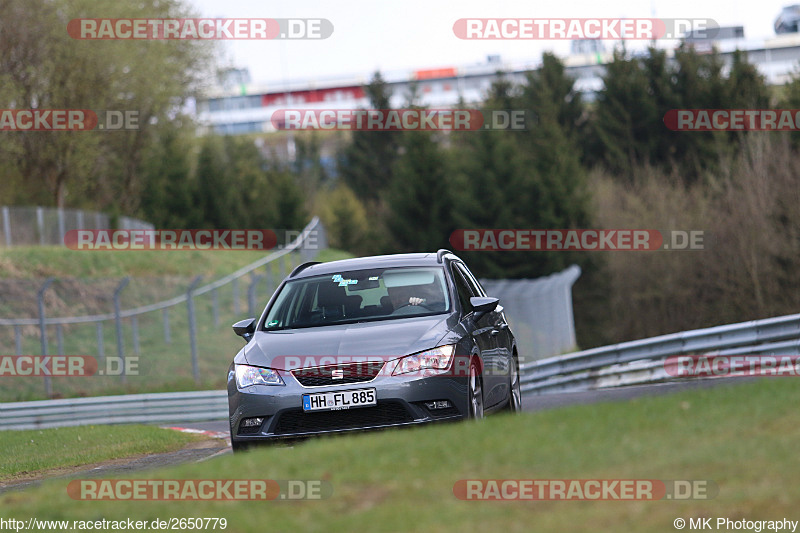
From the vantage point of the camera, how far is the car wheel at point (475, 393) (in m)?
8.88

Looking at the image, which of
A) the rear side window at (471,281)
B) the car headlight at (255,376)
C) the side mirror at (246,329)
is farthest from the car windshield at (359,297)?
the rear side window at (471,281)

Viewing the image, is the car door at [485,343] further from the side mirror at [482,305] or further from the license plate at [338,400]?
the license plate at [338,400]

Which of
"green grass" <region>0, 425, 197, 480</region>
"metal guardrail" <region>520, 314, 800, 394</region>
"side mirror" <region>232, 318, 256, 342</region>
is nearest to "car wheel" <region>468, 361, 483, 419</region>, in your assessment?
"side mirror" <region>232, 318, 256, 342</region>

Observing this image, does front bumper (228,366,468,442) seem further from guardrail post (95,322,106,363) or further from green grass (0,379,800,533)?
guardrail post (95,322,106,363)

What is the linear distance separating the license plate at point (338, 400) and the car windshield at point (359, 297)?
3.78 ft

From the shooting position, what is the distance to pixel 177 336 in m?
24.9

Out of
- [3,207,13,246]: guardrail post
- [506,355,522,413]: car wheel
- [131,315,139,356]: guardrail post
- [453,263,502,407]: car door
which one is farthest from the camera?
[3,207,13,246]: guardrail post

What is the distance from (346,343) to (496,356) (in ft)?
6.10

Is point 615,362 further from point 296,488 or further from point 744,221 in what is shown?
point 744,221

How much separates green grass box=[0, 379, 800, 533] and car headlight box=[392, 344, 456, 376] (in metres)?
1.24

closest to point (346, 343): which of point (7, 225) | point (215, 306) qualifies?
point (215, 306)

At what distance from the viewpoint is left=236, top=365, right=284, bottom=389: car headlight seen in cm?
876

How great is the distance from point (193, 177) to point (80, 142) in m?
17.3

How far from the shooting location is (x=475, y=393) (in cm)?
909
